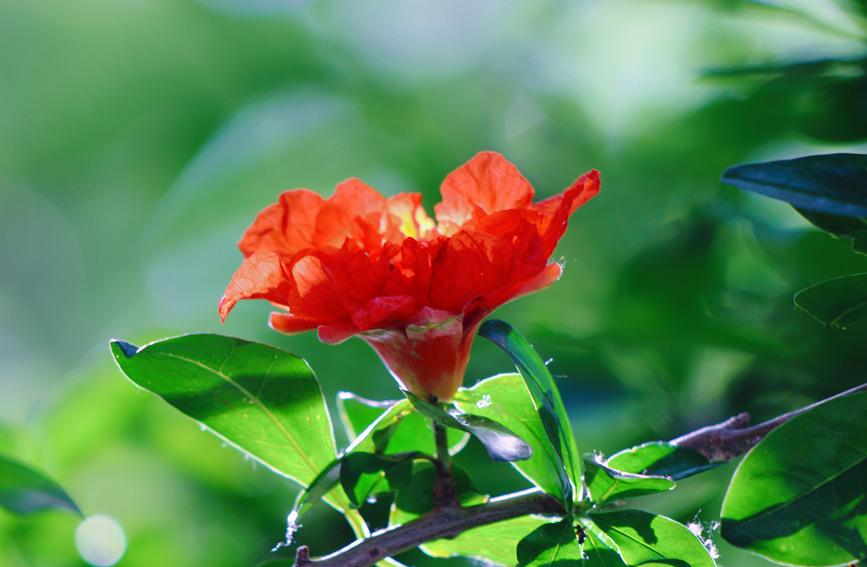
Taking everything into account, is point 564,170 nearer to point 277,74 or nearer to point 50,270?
point 277,74

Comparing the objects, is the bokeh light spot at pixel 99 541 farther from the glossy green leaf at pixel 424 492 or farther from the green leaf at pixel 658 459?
the green leaf at pixel 658 459

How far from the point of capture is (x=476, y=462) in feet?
2.77

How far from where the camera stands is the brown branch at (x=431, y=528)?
34cm

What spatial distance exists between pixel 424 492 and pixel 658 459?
14 cm

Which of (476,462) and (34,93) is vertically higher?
(34,93)

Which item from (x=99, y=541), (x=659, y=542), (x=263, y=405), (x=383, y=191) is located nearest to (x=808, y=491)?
(x=659, y=542)

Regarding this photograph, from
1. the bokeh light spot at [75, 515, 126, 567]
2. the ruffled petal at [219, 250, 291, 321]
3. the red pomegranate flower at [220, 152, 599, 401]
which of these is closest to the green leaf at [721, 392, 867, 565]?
the red pomegranate flower at [220, 152, 599, 401]

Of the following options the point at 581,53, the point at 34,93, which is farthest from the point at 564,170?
the point at 34,93

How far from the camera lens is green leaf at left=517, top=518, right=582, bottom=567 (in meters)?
0.32

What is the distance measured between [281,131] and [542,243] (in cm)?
172

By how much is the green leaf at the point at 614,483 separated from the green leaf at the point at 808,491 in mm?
34

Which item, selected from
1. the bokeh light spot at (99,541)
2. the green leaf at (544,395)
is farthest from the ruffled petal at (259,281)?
the bokeh light spot at (99,541)

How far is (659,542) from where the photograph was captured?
0.33 meters

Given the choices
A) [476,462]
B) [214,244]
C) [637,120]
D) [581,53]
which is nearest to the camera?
[476,462]
